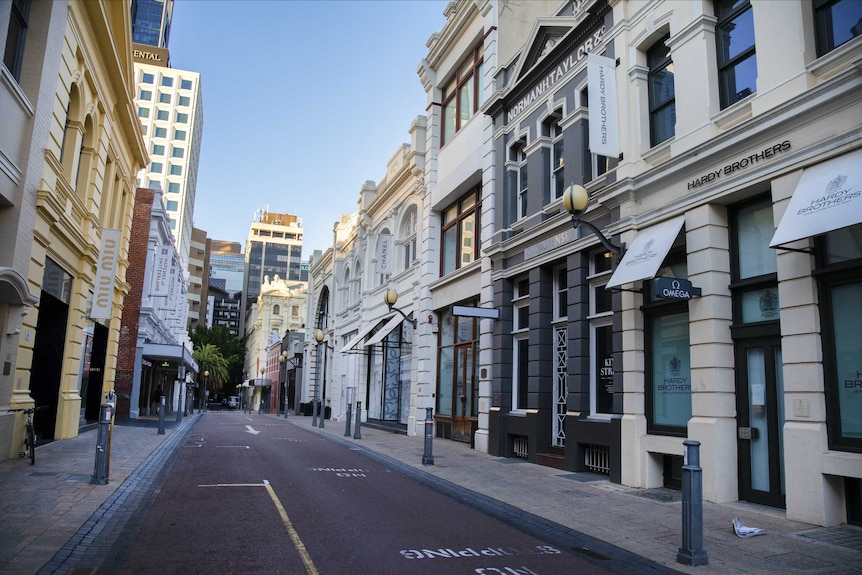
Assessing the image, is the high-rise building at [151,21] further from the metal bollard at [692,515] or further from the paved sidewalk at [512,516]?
the metal bollard at [692,515]

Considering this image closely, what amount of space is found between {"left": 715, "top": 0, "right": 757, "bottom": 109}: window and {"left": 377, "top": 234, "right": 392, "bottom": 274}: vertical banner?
742 inches

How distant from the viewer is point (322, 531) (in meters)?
7.36

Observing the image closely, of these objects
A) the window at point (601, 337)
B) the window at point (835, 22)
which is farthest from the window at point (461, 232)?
the window at point (835, 22)

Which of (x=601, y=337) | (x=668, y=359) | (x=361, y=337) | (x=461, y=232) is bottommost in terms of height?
(x=668, y=359)

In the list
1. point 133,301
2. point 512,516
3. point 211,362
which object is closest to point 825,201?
point 512,516

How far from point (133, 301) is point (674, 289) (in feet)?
82.3

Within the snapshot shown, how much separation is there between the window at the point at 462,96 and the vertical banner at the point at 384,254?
6.17 metres

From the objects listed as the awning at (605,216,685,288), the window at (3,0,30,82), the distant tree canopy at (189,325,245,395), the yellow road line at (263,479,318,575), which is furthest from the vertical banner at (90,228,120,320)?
the distant tree canopy at (189,325,245,395)

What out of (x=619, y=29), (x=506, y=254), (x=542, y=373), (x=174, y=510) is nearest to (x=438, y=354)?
(x=506, y=254)

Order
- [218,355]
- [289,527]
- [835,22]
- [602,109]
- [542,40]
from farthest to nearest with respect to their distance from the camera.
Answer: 1. [218,355]
2. [542,40]
3. [602,109]
4. [835,22]
5. [289,527]

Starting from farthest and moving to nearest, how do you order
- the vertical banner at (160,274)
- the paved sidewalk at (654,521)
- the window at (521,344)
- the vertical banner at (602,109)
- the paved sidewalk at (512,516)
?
the vertical banner at (160,274)
the window at (521,344)
the vertical banner at (602,109)
the paved sidewalk at (654,521)
the paved sidewalk at (512,516)

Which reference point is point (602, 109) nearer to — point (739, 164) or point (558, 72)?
point (739, 164)

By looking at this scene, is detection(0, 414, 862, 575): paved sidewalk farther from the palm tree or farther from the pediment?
the palm tree

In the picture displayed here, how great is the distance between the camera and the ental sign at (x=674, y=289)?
991cm
